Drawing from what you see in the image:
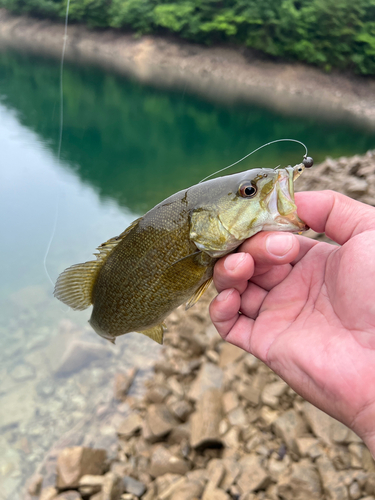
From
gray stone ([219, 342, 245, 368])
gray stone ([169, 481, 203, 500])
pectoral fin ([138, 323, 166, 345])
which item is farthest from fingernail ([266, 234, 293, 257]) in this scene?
gray stone ([219, 342, 245, 368])

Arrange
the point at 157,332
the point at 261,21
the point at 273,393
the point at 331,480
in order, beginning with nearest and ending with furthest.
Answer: the point at 157,332 → the point at 331,480 → the point at 273,393 → the point at 261,21

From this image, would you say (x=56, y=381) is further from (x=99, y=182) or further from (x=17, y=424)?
(x=99, y=182)

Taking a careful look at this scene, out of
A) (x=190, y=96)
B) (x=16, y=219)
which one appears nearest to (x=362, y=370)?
(x=16, y=219)

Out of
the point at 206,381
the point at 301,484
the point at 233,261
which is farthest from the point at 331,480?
the point at 233,261

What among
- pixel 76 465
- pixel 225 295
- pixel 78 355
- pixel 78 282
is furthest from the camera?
pixel 78 355

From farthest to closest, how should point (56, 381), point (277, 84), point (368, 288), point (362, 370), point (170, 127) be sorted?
point (277, 84) → point (170, 127) → point (56, 381) → point (368, 288) → point (362, 370)

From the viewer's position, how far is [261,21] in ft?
137

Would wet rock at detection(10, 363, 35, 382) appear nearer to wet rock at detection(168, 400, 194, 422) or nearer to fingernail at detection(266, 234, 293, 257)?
wet rock at detection(168, 400, 194, 422)

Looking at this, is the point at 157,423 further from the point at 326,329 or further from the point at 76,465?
the point at 326,329

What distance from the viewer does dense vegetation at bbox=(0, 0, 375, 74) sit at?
39969 millimetres

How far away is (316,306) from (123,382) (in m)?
4.43

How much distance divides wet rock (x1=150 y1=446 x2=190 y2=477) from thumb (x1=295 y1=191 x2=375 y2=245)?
3.35 meters

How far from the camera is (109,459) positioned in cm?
483

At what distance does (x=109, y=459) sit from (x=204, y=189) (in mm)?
4299
